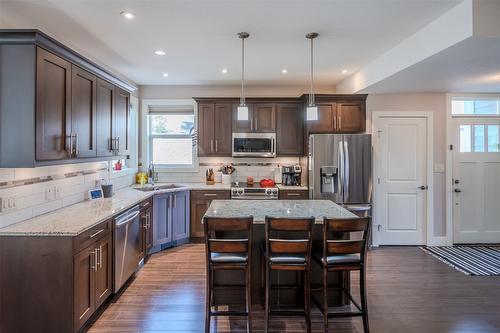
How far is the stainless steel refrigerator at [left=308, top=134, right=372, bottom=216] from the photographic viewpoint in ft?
15.1

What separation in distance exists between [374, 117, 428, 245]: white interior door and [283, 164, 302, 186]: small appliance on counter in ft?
4.23

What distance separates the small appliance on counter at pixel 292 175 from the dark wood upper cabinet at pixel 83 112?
10.3ft

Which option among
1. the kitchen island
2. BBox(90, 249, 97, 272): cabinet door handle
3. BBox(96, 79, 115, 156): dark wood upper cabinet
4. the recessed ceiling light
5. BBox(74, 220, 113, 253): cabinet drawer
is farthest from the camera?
BBox(96, 79, 115, 156): dark wood upper cabinet

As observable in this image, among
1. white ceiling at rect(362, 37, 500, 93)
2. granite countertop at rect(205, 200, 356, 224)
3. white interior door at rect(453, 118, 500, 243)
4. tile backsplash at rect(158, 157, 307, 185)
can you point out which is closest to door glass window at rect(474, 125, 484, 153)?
white interior door at rect(453, 118, 500, 243)

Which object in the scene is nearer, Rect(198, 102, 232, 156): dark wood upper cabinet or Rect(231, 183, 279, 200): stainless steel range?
Rect(231, 183, 279, 200): stainless steel range

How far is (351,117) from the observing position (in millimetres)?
4957

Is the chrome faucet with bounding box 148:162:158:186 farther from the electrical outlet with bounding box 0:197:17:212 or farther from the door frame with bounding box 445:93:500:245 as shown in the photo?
the door frame with bounding box 445:93:500:245

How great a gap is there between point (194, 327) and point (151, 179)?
3275mm

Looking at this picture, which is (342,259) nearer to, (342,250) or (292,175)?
(342,250)

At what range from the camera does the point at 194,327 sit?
2.62 m

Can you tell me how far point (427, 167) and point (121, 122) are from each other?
469cm

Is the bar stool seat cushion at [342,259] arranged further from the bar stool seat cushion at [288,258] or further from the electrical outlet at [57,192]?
the electrical outlet at [57,192]

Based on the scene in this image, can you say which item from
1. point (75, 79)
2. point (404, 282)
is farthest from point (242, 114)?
point (404, 282)

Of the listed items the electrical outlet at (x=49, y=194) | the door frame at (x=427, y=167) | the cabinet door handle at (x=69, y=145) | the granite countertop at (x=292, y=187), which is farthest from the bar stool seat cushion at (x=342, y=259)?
the door frame at (x=427, y=167)
